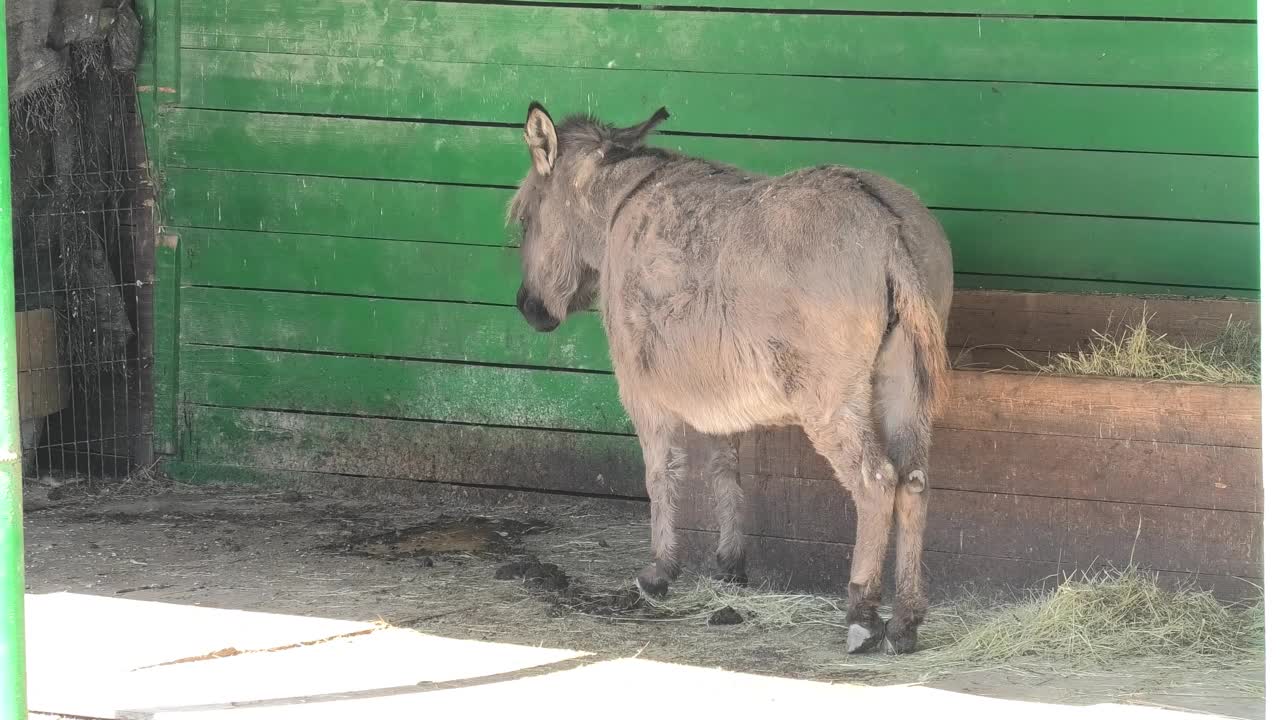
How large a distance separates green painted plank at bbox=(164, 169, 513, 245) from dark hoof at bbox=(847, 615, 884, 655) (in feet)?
9.66

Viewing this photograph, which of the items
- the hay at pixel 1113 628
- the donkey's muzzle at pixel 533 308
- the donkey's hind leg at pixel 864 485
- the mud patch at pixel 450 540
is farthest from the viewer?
the mud patch at pixel 450 540

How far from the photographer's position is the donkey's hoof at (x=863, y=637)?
4.73 meters

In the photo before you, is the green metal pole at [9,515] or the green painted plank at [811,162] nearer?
the green metal pole at [9,515]

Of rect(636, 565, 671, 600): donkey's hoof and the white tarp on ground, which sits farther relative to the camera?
rect(636, 565, 671, 600): donkey's hoof

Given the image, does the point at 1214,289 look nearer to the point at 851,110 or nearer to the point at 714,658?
the point at 851,110

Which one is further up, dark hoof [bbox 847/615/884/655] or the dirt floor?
dark hoof [bbox 847/615/884/655]

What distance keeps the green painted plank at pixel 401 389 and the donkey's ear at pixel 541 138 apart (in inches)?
61.2

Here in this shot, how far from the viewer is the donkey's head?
18.5 feet

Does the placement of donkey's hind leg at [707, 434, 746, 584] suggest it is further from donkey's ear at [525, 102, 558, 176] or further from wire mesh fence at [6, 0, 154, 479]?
wire mesh fence at [6, 0, 154, 479]

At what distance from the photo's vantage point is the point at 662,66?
265 inches

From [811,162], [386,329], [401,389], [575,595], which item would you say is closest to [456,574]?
[575,595]

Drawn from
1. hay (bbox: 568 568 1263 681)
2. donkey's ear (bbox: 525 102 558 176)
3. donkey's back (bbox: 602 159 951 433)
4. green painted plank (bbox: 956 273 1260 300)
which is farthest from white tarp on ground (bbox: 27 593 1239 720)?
green painted plank (bbox: 956 273 1260 300)

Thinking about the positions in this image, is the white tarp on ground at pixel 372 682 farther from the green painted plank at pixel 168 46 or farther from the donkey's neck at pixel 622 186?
the green painted plank at pixel 168 46

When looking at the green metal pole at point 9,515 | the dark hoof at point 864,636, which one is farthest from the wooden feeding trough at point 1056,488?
the green metal pole at point 9,515
